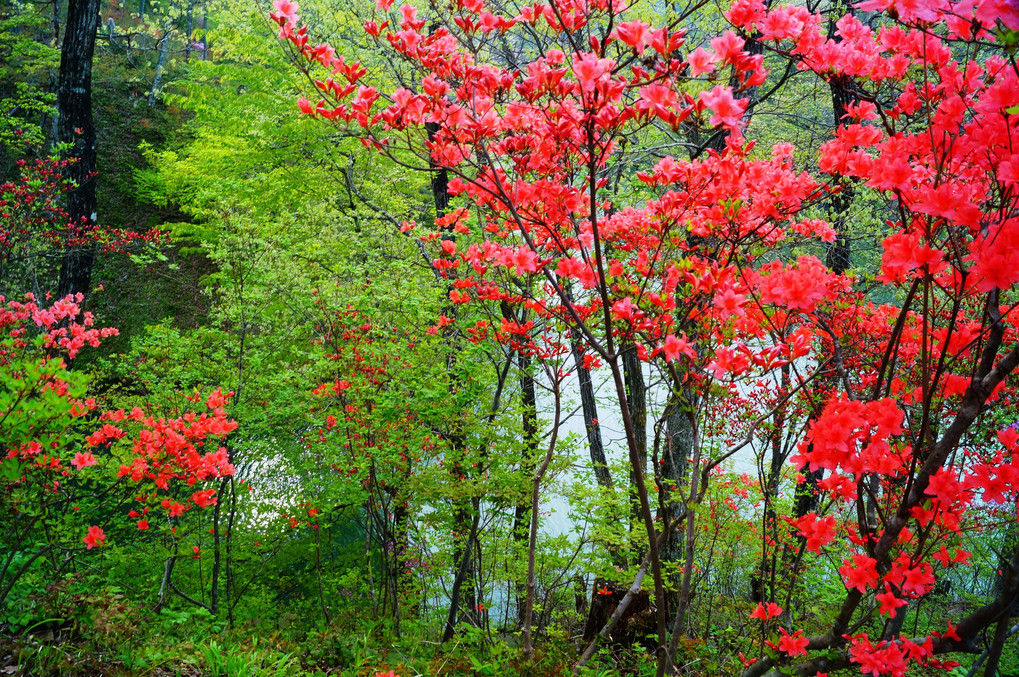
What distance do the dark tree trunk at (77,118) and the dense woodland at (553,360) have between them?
0.12 feet

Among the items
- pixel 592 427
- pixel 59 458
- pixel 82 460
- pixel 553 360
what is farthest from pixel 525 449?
pixel 59 458

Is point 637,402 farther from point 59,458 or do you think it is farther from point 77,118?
point 77,118

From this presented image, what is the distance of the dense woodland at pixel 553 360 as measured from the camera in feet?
6.04

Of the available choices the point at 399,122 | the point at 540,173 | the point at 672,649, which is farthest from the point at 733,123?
the point at 672,649

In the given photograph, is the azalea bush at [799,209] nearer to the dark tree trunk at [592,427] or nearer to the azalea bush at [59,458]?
the azalea bush at [59,458]

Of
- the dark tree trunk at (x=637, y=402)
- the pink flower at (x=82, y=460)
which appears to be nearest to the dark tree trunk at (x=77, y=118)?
the pink flower at (x=82, y=460)

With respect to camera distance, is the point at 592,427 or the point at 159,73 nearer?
the point at 592,427

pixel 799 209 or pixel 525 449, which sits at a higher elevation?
pixel 799 209

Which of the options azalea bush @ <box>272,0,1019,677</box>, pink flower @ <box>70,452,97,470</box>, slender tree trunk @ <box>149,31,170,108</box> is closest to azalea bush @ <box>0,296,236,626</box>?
pink flower @ <box>70,452,97,470</box>

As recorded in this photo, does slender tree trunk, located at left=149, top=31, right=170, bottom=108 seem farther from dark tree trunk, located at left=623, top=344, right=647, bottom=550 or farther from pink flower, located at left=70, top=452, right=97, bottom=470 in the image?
dark tree trunk, located at left=623, top=344, right=647, bottom=550

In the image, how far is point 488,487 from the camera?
3900 millimetres

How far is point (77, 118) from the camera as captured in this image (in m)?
6.77

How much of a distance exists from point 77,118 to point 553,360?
661 centimetres

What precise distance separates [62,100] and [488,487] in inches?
265
